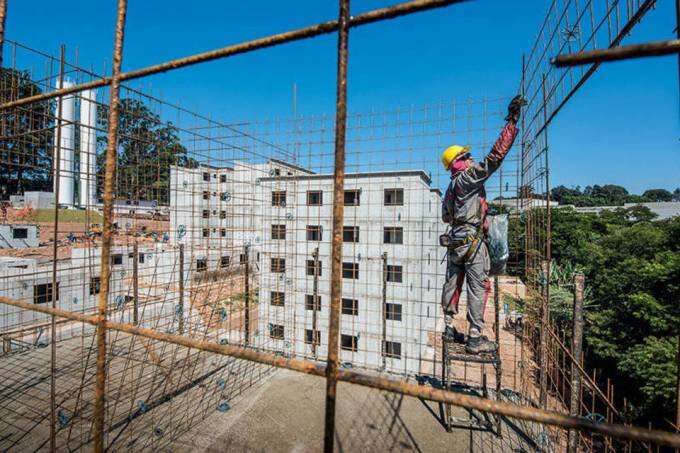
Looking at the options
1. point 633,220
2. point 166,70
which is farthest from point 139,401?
point 633,220

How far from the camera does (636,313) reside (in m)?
12.5

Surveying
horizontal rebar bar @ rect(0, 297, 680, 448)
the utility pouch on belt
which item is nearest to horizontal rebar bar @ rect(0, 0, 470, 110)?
horizontal rebar bar @ rect(0, 297, 680, 448)

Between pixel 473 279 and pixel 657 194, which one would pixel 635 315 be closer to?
pixel 473 279

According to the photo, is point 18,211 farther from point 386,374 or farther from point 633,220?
point 633,220

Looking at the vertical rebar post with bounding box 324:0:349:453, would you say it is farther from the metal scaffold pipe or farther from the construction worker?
the construction worker

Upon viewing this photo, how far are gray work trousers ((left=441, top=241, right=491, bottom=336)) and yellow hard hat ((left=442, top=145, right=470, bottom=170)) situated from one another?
96cm

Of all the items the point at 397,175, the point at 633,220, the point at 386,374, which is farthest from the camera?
the point at 633,220

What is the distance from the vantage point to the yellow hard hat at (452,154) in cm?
364

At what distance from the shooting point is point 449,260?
3723mm

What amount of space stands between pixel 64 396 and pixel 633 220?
46.5 m

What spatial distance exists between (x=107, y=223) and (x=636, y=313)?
55.6ft

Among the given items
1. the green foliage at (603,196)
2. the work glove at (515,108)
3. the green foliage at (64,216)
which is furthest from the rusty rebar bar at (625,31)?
the green foliage at (603,196)

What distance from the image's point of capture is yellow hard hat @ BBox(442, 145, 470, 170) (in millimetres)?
3643

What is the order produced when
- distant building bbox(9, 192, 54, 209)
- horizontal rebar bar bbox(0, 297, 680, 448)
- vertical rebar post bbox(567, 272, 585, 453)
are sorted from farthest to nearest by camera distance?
distant building bbox(9, 192, 54, 209)
vertical rebar post bbox(567, 272, 585, 453)
horizontal rebar bar bbox(0, 297, 680, 448)
